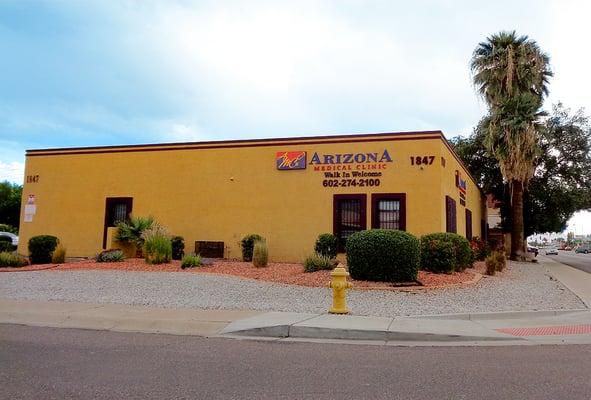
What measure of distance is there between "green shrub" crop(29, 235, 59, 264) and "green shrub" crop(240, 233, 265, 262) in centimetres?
771

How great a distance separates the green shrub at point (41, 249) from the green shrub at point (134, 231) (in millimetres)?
2639

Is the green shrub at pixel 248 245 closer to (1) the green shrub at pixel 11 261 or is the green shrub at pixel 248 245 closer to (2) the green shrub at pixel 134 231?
(2) the green shrub at pixel 134 231

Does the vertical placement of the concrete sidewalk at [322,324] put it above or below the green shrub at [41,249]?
below

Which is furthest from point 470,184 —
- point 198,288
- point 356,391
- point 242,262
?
point 356,391

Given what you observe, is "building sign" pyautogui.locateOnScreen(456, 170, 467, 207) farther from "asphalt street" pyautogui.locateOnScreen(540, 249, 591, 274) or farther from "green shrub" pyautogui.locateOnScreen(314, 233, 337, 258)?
"green shrub" pyautogui.locateOnScreen(314, 233, 337, 258)

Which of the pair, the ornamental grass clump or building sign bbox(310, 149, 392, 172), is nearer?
the ornamental grass clump

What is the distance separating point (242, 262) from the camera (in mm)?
21203

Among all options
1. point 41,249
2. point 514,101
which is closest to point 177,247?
point 41,249

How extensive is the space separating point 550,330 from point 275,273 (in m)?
9.25

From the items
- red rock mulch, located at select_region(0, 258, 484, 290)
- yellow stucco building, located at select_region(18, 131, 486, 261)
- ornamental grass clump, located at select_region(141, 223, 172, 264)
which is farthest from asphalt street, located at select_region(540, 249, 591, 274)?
ornamental grass clump, located at select_region(141, 223, 172, 264)

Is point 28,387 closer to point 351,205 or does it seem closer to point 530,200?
point 351,205

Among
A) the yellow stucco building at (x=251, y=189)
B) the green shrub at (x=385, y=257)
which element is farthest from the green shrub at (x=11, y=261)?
the green shrub at (x=385, y=257)

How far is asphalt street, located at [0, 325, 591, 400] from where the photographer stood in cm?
574

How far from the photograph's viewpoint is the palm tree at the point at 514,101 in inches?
1134
